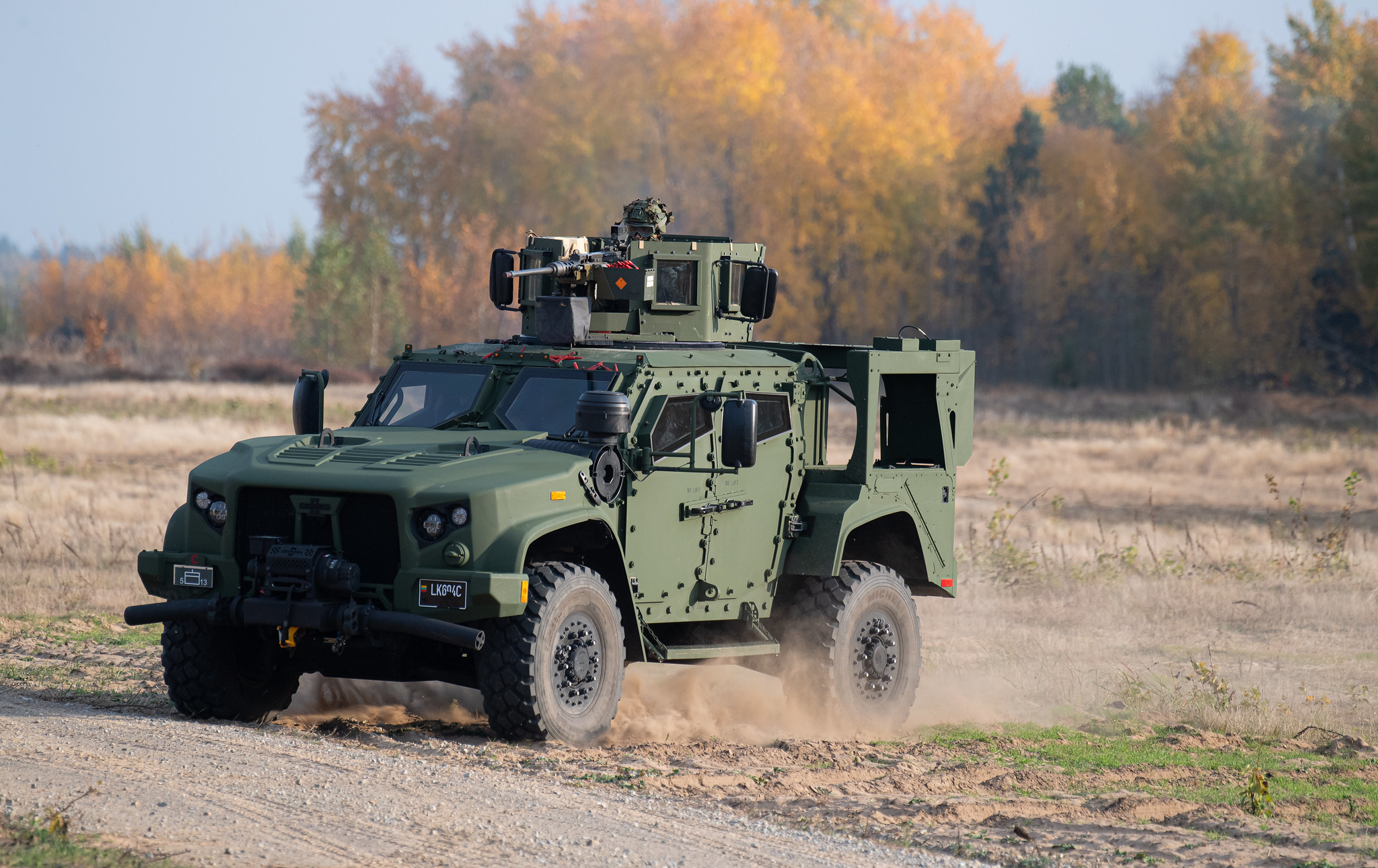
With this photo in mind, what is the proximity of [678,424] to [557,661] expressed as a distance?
1733 mm

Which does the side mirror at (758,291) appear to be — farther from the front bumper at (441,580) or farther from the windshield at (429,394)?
the front bumper at (441,580)

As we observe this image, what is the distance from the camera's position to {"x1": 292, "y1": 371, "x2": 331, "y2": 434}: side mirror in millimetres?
10219

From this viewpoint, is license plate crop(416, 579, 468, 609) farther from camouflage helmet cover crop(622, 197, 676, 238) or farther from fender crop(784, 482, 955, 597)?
camouflage helmet cover crop(622, 197, 676, 238)

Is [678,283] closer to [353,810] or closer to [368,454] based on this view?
[368,454]

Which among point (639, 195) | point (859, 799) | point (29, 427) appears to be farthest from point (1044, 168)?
point (859, 799)

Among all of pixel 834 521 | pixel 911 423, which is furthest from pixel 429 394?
pixel 911 423

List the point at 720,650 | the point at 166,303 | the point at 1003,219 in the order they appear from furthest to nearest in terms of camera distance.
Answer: the point at 166,303, the point at 1003,219, the point at 720,650

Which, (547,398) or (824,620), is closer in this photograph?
(547,398)

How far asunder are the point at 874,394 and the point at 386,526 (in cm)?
378

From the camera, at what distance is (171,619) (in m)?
8.87

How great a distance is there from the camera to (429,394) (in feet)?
33.4

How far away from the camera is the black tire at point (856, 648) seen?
10391 mm

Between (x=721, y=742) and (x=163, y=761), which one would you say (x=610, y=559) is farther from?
(x=163, y=761)

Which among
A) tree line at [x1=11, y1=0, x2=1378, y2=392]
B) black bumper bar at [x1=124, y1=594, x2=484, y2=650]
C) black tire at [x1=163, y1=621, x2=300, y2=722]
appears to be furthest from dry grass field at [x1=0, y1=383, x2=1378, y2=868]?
tree line at [x1=11, y1=0, x2=1378, y2=392]
